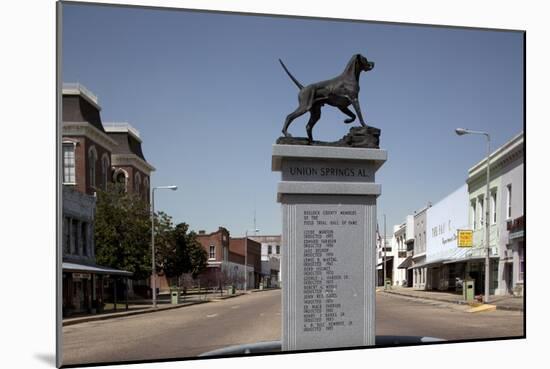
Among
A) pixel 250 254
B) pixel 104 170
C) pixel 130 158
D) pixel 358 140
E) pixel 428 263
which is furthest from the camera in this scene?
pixel 428 263

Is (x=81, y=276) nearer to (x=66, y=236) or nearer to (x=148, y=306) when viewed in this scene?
(x=66, y=236)

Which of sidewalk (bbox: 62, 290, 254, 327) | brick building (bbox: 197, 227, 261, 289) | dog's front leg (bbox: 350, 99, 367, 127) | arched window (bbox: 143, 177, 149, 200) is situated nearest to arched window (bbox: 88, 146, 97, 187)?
arched window (bbox: 143, 177, 149, 200)

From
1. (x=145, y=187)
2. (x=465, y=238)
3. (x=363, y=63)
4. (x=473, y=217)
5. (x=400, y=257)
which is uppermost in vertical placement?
(x=363, y=63)

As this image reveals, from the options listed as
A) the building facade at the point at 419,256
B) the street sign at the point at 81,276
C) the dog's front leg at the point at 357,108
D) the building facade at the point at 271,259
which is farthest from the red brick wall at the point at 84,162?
the building facade at the point at 419,256

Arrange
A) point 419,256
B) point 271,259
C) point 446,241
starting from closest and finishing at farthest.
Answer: point 271,259
point 446,241
point 419,256

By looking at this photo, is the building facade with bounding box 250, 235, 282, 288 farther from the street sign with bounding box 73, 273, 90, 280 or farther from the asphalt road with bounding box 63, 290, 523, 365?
the street sign with bounding box 73, 273, 90, 280

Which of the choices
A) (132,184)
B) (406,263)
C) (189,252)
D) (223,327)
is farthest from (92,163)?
(406,263)

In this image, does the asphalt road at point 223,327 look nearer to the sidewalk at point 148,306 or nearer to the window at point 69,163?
the sidewalk at point 148,306

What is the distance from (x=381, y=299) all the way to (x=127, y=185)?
656 centimetres

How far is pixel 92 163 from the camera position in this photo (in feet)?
37.8

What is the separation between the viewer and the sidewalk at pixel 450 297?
1237 centimetres

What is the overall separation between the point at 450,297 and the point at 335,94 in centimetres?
691

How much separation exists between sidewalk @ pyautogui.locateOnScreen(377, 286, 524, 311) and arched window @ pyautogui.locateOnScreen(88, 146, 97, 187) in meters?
8.00

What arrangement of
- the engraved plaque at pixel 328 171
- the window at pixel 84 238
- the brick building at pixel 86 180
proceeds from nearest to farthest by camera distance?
1. the engraved plaque at pixel 328 171
2. the brick building at pixel 86 180
3. the window at pixel 84 238
